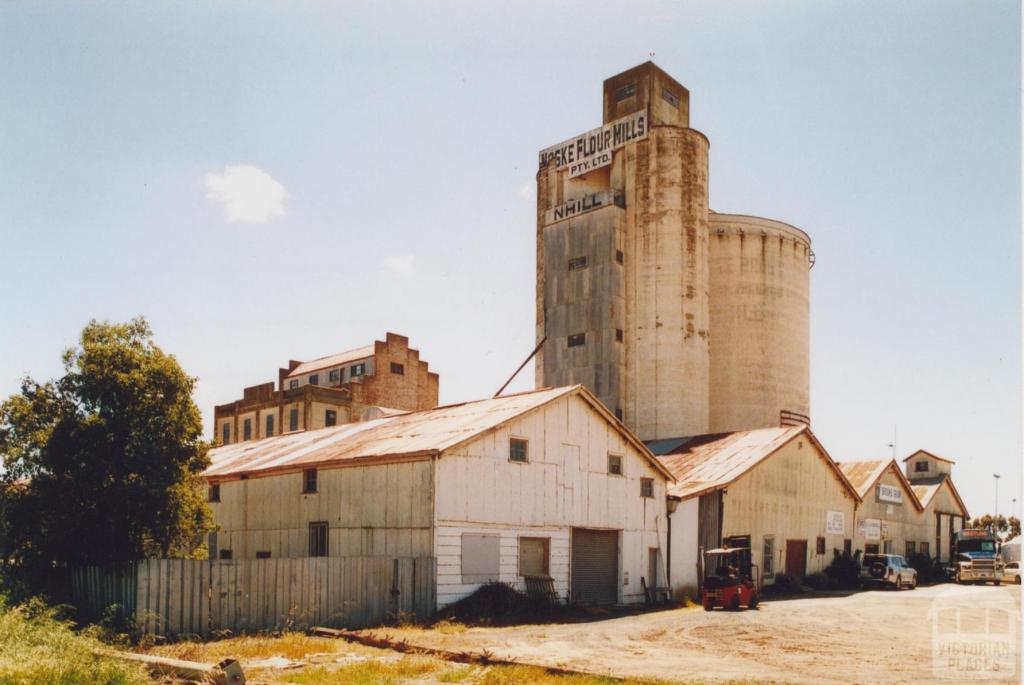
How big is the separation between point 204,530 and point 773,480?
25941 millimetres

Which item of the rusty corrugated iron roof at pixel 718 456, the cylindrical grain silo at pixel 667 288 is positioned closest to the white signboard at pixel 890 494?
the rusty corrugated iron roof at pixel 718 456

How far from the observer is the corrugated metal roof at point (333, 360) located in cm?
7848

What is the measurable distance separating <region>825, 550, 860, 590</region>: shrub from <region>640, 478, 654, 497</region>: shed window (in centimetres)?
1482

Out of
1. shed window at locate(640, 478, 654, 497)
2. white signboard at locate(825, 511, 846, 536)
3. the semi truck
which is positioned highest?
shed window at locate(640, 478, 654, 497)

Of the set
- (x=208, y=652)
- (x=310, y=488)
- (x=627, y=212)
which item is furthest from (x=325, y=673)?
(x=627, y=212)

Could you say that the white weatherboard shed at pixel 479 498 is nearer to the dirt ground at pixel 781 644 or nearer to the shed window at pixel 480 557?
the shed window at pixel 480 557

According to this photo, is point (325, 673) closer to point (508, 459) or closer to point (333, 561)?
point (333, 561)

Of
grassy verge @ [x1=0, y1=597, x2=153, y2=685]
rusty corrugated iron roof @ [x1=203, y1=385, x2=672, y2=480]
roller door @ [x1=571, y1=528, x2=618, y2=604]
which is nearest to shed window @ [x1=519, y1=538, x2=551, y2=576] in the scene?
roller door @ [x1=571, y1=528, x2=618, y2=604]

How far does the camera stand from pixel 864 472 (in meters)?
54.9

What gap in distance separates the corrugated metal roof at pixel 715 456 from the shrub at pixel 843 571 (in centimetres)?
726

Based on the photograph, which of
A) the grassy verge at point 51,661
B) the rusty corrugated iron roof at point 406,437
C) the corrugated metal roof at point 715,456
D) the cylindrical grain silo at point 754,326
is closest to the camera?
the grassy verge at point 51,661

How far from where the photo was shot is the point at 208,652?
20.9 metres

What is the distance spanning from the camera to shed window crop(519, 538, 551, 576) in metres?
31.2

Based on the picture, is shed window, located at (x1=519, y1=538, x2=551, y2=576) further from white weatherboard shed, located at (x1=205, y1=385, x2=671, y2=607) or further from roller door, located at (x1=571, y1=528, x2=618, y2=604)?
roller door, located at (x1=571, y1=528, x2=618, y2=604)
